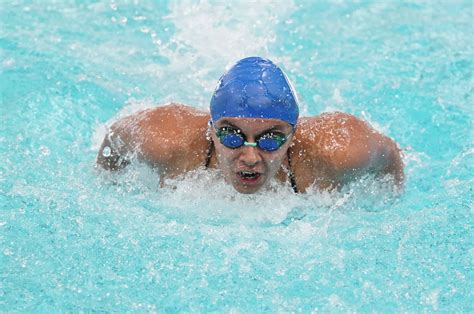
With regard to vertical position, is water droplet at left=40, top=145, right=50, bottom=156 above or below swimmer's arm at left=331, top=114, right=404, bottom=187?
below

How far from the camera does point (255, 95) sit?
3.66m

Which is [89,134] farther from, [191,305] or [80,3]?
[80,3]

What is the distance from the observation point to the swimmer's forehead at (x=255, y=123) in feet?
12.1

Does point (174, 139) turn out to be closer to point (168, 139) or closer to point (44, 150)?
point (168, 139)

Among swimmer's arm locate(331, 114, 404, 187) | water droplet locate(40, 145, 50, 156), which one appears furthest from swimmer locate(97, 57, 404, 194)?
water droplet locate(40, 145, 50, 156)

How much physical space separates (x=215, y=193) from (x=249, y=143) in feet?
2.15

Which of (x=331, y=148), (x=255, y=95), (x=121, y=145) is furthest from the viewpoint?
(x=121, y=145)

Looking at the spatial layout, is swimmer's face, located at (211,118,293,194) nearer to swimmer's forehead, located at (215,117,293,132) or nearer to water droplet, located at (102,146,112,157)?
swimmer's forehead, located at (215,117,293,132)

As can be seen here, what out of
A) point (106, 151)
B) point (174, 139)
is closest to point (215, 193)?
point (174, 139)

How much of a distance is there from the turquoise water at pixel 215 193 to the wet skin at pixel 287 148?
0.39 ft

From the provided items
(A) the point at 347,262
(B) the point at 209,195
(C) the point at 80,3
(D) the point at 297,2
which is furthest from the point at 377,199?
(C) the point at 80,3

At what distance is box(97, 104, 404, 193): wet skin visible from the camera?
4035 mm

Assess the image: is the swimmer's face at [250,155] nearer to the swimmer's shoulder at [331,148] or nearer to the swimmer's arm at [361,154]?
the swimmer's shoulder at [331,148]

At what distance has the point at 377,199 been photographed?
14.1 feet
